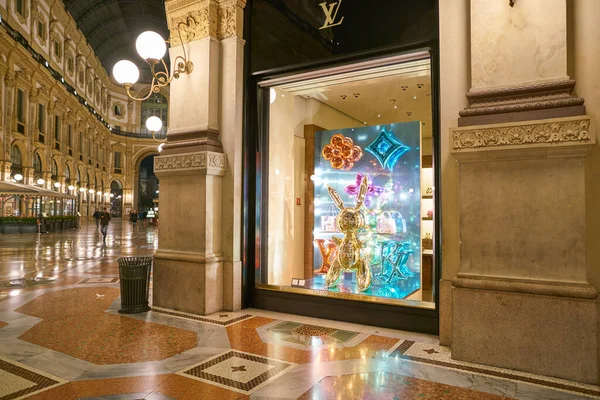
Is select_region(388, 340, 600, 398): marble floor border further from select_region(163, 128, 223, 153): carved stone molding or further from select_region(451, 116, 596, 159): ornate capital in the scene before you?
select_region(163, 128, 223, 153): carved stone molding

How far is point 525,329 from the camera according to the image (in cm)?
337

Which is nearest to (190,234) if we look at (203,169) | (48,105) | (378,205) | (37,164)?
(203,169)

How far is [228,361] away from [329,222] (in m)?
3.18

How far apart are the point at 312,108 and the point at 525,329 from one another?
14.3 ft

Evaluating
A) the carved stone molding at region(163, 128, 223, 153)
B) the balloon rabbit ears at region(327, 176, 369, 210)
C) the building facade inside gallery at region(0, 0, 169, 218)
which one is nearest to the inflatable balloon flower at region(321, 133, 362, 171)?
the balloon rabbit ears at region(327, 176, 369, 210)

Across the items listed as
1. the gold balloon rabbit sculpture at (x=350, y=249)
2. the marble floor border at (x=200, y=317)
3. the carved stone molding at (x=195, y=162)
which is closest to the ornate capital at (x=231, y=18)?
the carved stone molding at (x=195, y=162)

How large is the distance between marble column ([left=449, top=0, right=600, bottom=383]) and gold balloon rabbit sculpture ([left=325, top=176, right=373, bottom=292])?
2111 millimetres

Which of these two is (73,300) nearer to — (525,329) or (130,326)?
(130,326)

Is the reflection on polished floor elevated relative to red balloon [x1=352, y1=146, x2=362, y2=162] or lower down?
lower down

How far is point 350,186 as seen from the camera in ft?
20.9

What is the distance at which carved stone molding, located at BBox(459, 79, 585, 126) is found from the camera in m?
3.33

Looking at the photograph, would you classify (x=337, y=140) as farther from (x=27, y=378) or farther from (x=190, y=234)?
(x=27, y=378)

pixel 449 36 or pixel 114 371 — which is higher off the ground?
pixel 449 36

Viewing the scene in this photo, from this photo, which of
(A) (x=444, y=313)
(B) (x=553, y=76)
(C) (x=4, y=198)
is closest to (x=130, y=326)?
(A) (x=444, y=313)
